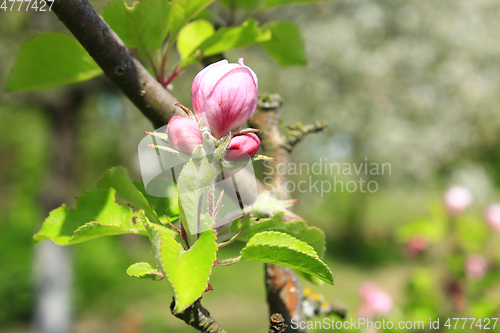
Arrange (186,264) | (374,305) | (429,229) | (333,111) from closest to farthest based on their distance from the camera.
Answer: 1. (186,264)
2. (374,305)
3. (429,229)
4. (333,111)

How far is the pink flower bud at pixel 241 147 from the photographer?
0.33 meters

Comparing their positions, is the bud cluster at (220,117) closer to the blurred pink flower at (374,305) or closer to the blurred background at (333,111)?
the blurred pink flower at (374,305)

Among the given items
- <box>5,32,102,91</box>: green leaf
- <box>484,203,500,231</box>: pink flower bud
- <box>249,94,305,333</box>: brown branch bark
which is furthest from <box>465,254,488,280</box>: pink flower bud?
<box>5,32,102,91</box>: green leaf

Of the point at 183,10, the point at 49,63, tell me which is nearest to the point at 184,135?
the point at 183,10

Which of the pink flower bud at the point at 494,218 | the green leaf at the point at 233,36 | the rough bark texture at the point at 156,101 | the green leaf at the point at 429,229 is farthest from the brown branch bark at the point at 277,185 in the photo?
the pink flower bud at the point at 494,218

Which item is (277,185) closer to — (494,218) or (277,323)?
(277,323)

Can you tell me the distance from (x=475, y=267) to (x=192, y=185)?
1790 millimetres

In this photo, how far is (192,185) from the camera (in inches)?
12.8

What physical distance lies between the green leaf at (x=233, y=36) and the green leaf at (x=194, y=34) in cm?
5

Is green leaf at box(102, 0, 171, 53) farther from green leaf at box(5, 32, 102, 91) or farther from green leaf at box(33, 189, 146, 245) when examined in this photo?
green leaf at box(33, 189, 146, 245)

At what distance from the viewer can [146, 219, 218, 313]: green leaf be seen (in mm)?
290

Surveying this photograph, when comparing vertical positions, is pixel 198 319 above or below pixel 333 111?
above

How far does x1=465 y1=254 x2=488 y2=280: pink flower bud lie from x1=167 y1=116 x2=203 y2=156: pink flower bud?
1.78 meters

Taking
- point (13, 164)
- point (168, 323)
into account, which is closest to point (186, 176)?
point (168, 323)
